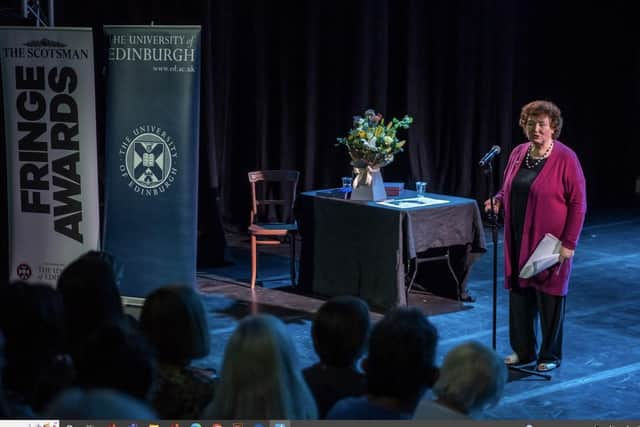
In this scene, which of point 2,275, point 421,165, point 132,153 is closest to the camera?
point 132,153

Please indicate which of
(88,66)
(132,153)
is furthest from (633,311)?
(88,66)

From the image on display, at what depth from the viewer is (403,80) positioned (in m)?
9.40

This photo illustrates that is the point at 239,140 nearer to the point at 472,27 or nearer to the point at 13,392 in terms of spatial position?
the point at 472,27

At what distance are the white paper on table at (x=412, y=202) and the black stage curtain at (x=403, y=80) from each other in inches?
Result: 76.1

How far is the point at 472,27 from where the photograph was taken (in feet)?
31.0

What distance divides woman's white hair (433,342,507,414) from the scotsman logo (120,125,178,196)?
11.3ft

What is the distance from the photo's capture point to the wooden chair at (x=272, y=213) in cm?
698

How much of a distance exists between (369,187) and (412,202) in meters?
0.29

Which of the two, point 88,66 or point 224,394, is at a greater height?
point 88,66

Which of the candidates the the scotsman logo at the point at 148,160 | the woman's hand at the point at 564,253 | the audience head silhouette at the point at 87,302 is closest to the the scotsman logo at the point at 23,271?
Answer: the the scotsman logo at the point at 148,160

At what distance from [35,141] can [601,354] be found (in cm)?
334

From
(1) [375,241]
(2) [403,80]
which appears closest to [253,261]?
(1) [375,241]

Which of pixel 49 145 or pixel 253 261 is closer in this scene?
pixel 49 145

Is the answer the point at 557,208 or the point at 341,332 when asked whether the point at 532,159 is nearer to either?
the point at 557,208
